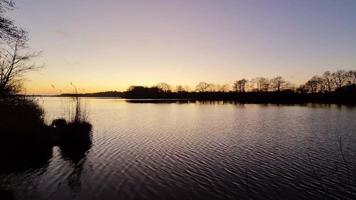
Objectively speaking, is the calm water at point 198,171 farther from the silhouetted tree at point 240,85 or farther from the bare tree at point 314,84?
the silhouetted tree at point 240,85

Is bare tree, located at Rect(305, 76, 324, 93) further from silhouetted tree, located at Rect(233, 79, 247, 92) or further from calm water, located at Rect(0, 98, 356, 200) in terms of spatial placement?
calm water, located at Rect(0, 98, 356, 200)

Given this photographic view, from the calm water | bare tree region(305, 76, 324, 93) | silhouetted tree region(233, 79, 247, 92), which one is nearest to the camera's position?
the calm water

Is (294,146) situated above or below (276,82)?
below

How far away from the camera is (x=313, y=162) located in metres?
19.1

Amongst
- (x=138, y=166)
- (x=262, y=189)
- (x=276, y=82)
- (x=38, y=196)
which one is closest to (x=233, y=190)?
(x=262, y=189)

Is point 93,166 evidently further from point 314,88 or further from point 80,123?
point 314,88

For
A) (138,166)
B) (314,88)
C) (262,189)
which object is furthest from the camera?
(314,88)

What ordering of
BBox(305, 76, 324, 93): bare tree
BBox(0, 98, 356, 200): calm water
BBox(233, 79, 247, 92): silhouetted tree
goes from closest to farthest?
BBox(0, 98, 356, 200): calm water, BBox(305, 76, 324, 93): bare tree, BBox(233, 79, 247, 92): silhouetted tree

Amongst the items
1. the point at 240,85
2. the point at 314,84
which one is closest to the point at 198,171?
the point at 314,84

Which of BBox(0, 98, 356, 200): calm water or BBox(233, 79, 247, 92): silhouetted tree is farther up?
BBox(233, 79, 247, 92): silhouetted tree

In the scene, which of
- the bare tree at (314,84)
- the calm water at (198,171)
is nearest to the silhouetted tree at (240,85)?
the bare tree at (314,84)

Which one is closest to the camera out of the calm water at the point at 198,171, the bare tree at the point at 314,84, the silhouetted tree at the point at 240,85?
the calm water at the point at 198,171

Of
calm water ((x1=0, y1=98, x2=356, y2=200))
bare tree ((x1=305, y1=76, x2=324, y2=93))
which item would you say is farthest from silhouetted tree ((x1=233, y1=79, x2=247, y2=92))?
calm water ((x1=0, y1=98, x2=356, y2=200))

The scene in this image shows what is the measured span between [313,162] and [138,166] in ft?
33.4
